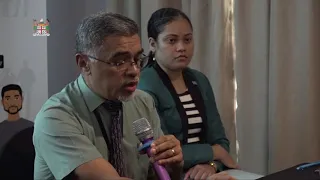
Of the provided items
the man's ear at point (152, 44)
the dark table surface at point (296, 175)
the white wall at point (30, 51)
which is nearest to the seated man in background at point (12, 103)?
the white wall at point (30, 51)

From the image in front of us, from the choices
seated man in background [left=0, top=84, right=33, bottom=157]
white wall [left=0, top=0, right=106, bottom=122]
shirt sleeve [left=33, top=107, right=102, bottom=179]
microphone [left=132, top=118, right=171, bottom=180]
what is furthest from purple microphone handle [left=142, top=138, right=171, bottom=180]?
white wall [left=0, top=0, right=106, bottom=122]

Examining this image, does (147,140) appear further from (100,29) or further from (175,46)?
(175,46)

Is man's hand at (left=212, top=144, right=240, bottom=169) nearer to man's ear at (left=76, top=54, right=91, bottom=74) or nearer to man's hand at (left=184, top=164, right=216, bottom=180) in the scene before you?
man's hand at (left=184, top=164, right=216, bottom=180)

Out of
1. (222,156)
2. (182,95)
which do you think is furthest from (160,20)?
(222,156)

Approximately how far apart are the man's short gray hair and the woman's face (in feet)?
1.80

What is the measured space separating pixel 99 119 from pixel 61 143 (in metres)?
0.14

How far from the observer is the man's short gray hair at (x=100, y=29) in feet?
3.86

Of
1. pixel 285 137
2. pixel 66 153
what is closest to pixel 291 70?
pixel 285 137

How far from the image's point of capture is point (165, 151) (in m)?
1.10

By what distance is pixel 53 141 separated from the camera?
3.70 feet

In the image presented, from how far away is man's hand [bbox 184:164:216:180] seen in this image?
1.58 m

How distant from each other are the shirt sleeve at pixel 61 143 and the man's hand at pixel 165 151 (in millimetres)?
142

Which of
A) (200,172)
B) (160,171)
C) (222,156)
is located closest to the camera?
(160,171)

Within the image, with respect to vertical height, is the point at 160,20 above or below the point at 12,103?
above
